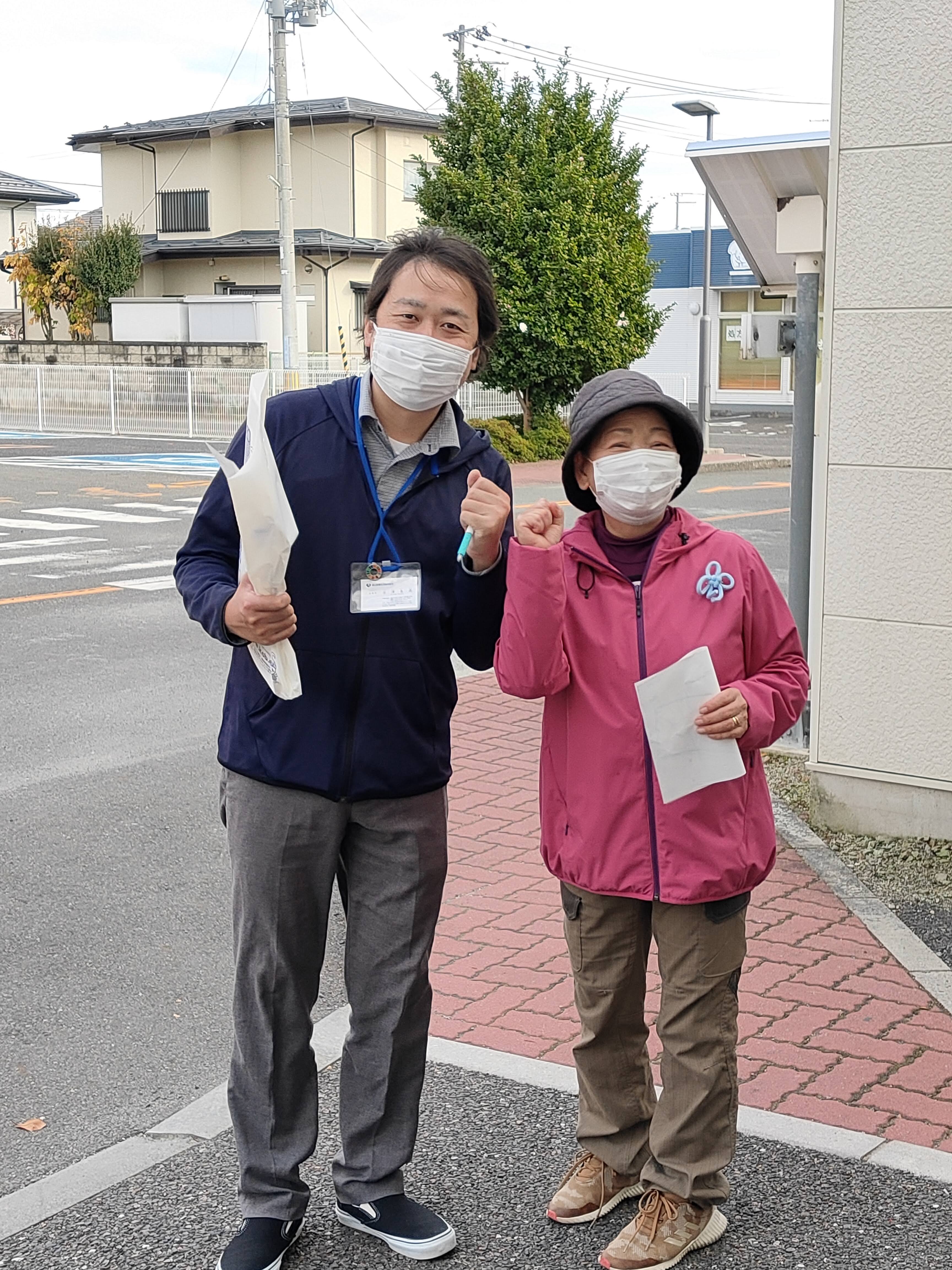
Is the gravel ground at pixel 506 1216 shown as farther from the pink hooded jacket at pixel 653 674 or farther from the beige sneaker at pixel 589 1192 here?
the pink hooded jacket at pixel 653 674

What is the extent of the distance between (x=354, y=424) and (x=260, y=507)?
1.40ft

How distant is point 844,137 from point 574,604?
11.2 ft

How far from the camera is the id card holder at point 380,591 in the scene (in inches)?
115

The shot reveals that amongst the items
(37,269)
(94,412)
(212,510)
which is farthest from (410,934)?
(37,269)

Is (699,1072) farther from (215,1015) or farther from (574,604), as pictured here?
(215,1015)

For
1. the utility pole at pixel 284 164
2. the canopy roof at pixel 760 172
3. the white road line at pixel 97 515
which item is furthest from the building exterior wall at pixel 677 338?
the canopy roof at pixel 760 172

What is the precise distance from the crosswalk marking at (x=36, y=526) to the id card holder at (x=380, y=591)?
14.4m

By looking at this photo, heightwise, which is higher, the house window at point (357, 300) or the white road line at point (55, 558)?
the house window at point (357, 300)

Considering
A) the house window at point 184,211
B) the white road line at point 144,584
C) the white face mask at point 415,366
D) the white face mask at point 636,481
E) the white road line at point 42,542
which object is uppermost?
the house window at point 184,211

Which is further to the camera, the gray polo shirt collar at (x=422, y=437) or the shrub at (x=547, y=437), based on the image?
the shrub at (x=547, y=437)

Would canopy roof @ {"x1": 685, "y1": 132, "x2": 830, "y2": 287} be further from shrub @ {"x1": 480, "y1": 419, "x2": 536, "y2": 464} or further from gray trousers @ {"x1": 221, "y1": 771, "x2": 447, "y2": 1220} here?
shrub @ {"x1": 480, "y1": 419, "x2": 536, "y2": 464}

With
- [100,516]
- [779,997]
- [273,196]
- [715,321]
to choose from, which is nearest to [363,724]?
[779,997]

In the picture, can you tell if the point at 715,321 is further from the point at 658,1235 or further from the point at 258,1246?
the point at 258,1246

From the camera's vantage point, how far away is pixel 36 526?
1688 centimetres
